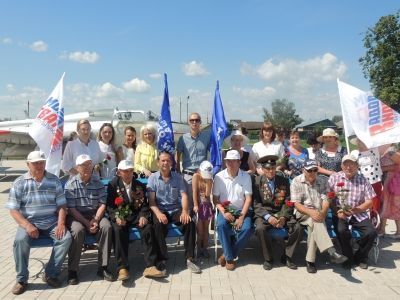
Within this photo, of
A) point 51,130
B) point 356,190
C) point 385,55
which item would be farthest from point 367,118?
point 385,55

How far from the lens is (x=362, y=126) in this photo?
5922 mm

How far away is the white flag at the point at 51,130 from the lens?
542 centimetres

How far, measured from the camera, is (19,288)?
438 cm

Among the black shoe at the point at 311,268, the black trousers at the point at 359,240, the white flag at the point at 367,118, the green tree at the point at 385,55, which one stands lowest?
the black shoe at the point at 311,268

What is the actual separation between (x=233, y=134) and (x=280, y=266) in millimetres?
2096

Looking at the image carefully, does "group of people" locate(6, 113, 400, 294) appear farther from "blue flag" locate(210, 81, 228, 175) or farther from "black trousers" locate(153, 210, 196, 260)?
"blue flag" locate(210, 81, 228, 175)

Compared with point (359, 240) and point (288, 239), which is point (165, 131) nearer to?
point (288, 239)

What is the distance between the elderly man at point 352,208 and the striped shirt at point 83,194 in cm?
321

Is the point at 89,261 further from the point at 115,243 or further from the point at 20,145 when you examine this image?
the point at 20,145

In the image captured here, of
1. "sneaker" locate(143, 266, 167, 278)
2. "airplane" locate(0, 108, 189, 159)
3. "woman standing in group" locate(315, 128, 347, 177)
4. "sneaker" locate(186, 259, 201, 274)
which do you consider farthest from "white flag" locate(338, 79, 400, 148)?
"airplane" locate(0, 108, 189, 159)

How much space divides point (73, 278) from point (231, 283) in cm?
189

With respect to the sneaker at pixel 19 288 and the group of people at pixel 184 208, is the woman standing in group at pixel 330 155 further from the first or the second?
the sneaker at pixel 19 288

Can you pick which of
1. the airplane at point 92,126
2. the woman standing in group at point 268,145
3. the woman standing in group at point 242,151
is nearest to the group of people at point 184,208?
the woman standing in group at point 242,151

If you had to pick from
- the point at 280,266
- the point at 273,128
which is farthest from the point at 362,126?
the point at 280,266
